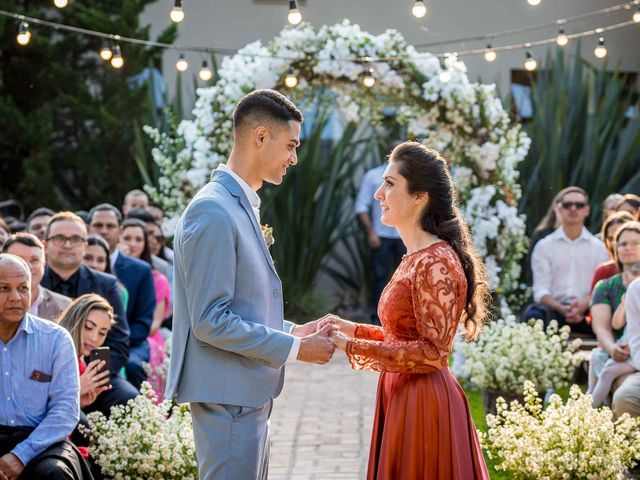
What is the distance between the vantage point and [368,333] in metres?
4.87

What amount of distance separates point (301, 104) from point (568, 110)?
3.41m

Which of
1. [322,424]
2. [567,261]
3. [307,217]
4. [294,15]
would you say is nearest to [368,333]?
[294,15]

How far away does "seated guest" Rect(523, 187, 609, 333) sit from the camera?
10430 mm

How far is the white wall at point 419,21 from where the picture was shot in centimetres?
1545

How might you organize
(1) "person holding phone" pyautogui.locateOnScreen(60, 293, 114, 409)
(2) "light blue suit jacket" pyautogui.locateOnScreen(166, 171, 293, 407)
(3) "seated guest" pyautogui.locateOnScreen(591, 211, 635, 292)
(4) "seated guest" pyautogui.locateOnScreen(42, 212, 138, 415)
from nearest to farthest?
(2) "light blue suit jacket" pyautogui.locateOnScreen(166, 171, 293, 407) → (1) "person holding phone" pyautogui.locateOnScreen(60, 293, 114, 409) → (4) "seated guest" pyautogui.locateOnScreen(42, 212, 138, 415) → (3) "seated guest" pyautogui.locateOnScreen(591, 211, 635, 292)

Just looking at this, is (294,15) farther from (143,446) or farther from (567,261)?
(567,261)

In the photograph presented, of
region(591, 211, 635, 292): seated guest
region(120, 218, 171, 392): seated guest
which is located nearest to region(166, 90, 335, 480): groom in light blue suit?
region(120, 218, 171, 392): seated guest

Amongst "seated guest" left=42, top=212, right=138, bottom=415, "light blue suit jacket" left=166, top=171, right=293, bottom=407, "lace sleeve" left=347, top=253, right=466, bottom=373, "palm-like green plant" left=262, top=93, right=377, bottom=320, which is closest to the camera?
"light blue suit jacket" left=166, top=171, right=293, bottom=407

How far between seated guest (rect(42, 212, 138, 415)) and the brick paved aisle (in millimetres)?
1253

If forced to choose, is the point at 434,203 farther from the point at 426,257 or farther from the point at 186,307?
the point at 186,307

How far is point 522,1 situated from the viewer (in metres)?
16.0

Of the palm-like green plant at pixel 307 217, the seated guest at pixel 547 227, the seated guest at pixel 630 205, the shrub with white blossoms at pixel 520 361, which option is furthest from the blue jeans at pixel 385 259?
the shrub with white blossoms at pixel 520 361

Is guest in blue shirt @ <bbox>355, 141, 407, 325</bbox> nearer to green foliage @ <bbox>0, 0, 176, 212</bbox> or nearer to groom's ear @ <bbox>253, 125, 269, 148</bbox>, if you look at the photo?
green foliage @ <bbox>0, 0, 176, 212</bbox>

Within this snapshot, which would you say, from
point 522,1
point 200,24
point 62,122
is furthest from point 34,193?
point 522,1
